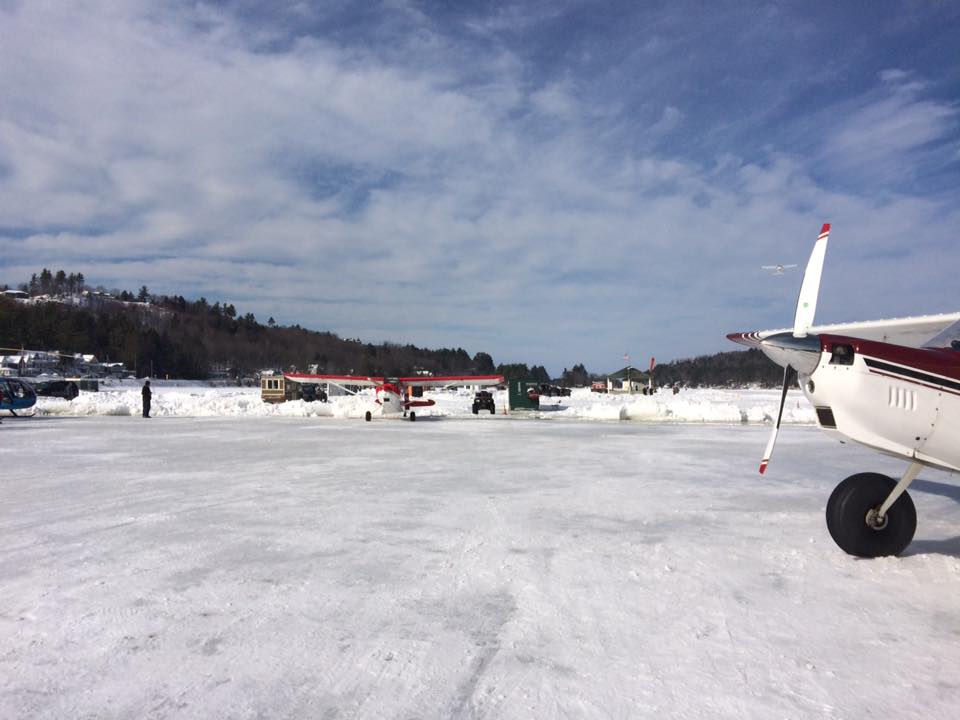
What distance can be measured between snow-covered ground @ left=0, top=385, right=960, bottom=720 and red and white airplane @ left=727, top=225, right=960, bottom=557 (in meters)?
0.32

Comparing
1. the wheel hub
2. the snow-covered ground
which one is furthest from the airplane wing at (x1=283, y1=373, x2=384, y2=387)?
the wheel hub

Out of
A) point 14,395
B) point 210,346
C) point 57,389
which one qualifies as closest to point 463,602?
point 14,395

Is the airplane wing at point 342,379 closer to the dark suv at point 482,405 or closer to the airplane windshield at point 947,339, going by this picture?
the dark suv at point 482,405

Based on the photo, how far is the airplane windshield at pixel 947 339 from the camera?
4.71 meters

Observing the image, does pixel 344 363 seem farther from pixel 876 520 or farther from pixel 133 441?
pixel 876 520

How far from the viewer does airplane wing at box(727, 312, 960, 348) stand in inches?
187

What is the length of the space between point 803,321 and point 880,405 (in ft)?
3.03

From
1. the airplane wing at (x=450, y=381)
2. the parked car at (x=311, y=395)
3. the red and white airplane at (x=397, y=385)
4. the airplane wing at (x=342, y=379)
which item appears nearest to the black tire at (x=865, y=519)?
the red and white airplane at (x=397, y=385)

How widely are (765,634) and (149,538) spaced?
15.5 feet

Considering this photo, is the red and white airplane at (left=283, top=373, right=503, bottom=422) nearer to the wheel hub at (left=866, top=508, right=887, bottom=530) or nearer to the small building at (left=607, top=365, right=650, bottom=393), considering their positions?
the wheel hub at (left=866, top=508, right=887, bottom=530)

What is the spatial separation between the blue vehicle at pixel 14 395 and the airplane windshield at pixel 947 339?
28493 mm

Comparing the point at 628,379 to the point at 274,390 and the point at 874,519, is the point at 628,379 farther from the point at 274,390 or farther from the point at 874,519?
the point at 874,519

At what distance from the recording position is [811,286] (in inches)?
196

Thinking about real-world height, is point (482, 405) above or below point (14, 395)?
below
